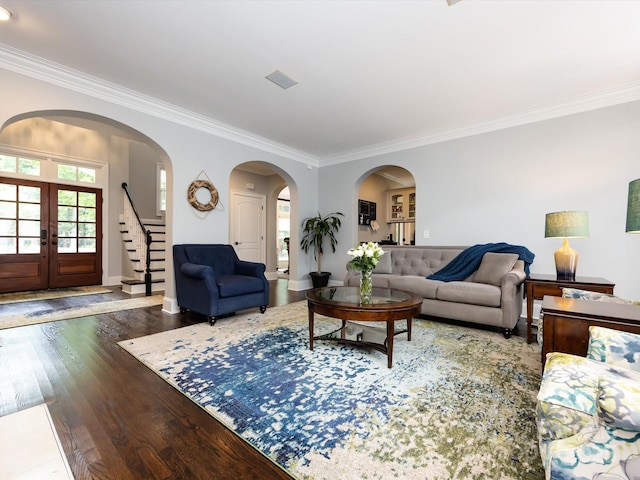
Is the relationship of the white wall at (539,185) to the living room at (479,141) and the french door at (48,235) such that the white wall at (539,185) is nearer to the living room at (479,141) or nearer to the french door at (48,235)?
the living room at (479,141)

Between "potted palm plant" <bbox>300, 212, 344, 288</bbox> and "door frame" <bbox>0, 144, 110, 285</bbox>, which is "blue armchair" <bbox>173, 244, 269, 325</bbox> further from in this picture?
"door frame" <bbox>0, 144, 110, 285</bbox>

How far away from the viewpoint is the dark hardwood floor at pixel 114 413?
51.3 inches

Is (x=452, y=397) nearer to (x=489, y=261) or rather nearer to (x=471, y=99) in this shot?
(x=489, y=261)

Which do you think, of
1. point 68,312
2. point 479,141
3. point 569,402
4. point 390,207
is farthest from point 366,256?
point 390,207

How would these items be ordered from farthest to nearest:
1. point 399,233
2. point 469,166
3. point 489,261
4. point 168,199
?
point 399,233
point 469,166
point 168,199
point 489,261

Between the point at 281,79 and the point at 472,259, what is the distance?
125 inches

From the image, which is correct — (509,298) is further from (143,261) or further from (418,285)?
(143,261)

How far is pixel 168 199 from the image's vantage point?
4016mm

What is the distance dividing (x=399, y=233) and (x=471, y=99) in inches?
200

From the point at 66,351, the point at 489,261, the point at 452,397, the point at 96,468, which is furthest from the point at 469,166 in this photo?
the point at 66,351

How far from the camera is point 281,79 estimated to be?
3.13 metres

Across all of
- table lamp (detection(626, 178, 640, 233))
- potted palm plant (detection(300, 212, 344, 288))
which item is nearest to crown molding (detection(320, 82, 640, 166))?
potted palm plant (detection(300, 212, 344, 288))

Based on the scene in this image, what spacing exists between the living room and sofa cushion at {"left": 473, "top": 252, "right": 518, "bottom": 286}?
0.77 meters

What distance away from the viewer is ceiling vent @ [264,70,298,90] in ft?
9.96
